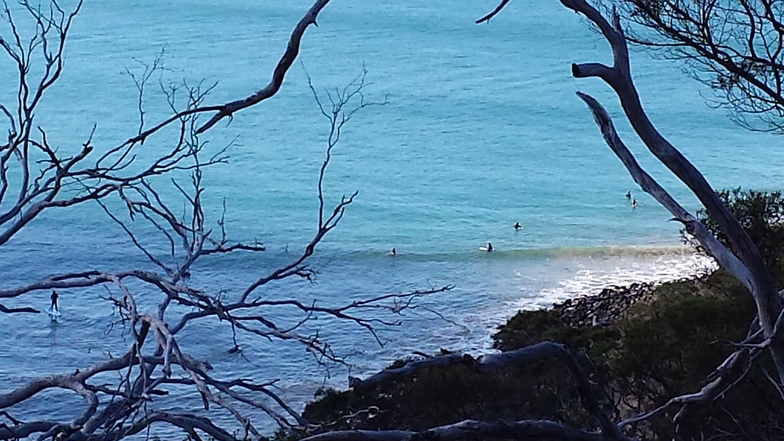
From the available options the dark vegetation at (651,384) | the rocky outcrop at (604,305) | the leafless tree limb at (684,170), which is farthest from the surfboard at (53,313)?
the leafless tree limb at (684,170)

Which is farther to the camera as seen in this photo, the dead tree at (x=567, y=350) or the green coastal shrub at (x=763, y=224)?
the green coastal shrub at (x=763, y=224)

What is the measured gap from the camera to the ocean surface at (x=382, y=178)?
574 inches

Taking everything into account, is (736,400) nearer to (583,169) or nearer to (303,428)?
(303,428)

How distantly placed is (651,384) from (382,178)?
1715 centimetres

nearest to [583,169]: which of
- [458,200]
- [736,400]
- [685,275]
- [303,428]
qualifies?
[458,200]

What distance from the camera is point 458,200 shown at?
23.1 meters

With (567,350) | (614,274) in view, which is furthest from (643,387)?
(614,274)

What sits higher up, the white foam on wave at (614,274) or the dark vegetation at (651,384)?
the dark vegetation at (651,384)

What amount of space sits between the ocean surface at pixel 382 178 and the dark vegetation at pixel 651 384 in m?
1.22

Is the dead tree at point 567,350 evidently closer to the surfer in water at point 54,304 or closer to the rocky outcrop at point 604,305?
the rocky outcrop at point 604,305

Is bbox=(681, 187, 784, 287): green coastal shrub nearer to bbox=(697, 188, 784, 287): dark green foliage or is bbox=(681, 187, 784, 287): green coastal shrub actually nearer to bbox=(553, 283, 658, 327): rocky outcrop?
bbox=(697, 188, 784, 287): dark green foliage

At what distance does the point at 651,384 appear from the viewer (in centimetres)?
689

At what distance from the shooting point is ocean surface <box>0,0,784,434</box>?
47.8ft

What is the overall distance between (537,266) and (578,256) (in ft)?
3.29
